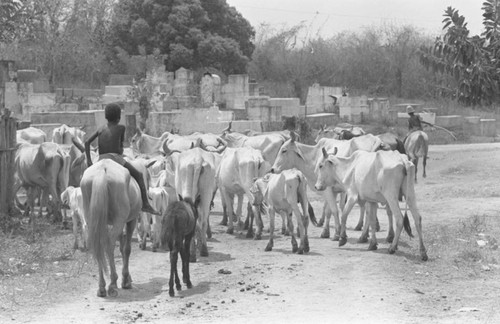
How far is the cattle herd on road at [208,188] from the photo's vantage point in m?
9.92

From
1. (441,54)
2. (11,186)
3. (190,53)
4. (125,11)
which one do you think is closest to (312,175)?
(441,54)

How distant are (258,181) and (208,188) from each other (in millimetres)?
1400

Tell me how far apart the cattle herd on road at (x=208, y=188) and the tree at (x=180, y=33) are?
23854 mm

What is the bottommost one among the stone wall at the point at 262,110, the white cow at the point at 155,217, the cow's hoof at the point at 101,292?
the cow's hoof at the point at 101,292

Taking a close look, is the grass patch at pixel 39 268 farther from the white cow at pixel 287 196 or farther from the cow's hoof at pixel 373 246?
the cow's hoof at pixel 373 246

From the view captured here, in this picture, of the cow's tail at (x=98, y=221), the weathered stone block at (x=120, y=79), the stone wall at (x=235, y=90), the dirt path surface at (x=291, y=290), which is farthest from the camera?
the weathered stone block at (x=120, y=79)

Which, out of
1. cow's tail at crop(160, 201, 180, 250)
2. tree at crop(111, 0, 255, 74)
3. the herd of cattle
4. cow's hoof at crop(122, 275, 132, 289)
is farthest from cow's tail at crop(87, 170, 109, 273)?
tree at crop(111, 0, 255, 74)

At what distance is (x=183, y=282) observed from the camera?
10297mm

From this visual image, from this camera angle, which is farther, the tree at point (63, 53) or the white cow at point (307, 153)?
the tree at point (63, 53)

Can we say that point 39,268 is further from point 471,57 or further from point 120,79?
point 120,79

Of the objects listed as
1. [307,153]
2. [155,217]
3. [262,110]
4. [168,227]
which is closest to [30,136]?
[307,153]

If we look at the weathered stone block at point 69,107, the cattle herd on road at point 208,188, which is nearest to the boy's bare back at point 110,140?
the cattle herd on road at point 208,188

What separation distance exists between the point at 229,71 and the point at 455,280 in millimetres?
33516

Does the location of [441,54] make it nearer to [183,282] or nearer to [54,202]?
[183,282]
